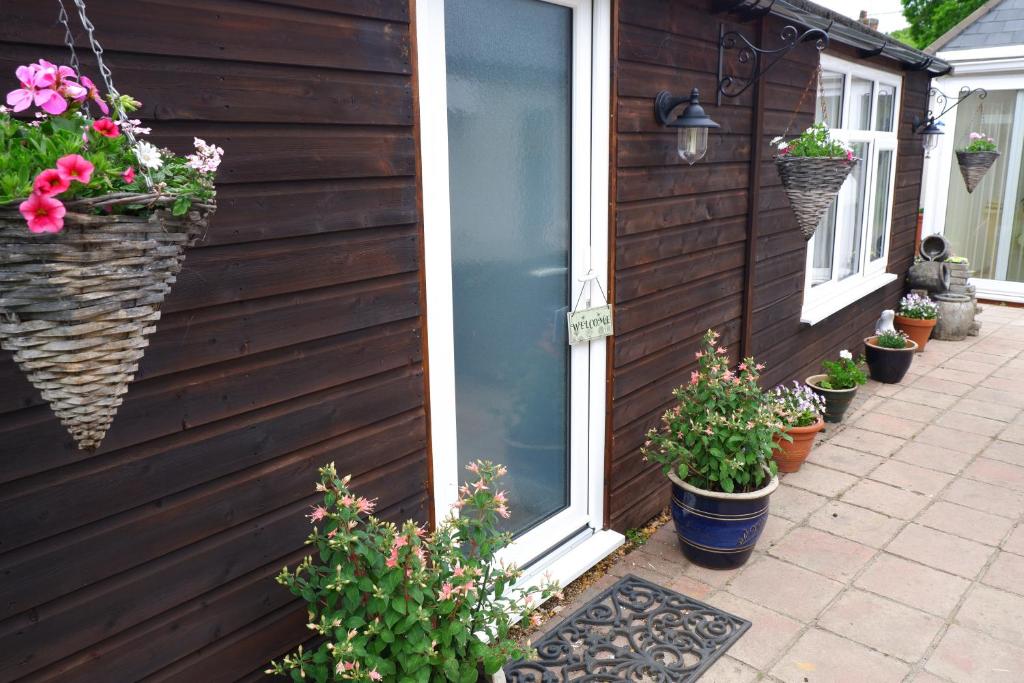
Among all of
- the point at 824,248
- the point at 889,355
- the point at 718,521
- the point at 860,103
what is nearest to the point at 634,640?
the point at 718,521

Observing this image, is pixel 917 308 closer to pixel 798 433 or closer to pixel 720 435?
pixel 798 433

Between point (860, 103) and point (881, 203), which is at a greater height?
point (860, 103)

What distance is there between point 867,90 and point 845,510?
3.55m

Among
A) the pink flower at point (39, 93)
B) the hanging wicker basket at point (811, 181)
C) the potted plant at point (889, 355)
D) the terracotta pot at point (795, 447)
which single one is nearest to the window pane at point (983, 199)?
the potted plant at point (889, 355)

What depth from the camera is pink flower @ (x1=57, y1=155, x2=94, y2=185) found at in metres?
1.12

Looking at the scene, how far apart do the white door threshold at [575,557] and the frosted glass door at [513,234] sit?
0.17m

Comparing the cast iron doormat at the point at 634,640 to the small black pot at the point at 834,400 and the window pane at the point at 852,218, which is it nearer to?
the small black pot at the point at 834,400

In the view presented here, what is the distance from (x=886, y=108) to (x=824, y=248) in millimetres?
1545

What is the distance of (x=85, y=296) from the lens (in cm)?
118

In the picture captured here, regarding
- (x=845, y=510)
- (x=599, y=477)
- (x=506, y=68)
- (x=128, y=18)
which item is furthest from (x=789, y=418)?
(x=128, y=18)

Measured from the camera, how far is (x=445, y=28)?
2.48 metres

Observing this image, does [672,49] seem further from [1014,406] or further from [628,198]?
[1014,406]

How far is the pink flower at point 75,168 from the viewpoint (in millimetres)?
1115

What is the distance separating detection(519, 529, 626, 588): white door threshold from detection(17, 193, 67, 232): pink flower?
93.2 inches
